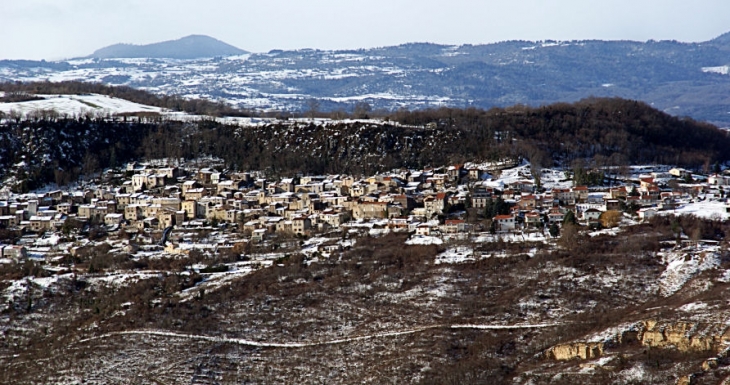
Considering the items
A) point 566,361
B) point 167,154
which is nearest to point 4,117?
point 167,154

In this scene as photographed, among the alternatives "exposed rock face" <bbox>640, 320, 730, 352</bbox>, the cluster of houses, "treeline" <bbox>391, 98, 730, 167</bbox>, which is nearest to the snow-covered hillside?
the cluster of houses

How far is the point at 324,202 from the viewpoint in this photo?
55.9 m

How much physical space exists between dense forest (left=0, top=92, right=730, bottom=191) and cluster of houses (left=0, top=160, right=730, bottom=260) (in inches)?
143

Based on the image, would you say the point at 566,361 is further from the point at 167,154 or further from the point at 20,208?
the point at 167,154

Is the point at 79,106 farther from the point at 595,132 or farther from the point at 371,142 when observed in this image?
the point at 595,132

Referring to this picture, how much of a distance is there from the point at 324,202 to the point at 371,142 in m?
13.6

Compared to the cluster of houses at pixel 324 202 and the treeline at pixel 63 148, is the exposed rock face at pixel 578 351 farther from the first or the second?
the treeline at pixel 63 148

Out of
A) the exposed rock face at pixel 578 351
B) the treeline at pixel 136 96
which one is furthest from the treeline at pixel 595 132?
the exposed rock face at pixel 578 351

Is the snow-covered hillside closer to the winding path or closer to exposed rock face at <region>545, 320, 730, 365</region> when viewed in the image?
the winding path

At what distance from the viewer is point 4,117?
240ft

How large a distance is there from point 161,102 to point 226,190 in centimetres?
3718

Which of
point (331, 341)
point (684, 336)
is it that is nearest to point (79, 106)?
point (331, 341)

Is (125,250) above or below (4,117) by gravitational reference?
below

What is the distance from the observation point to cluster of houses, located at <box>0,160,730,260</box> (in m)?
50.0
